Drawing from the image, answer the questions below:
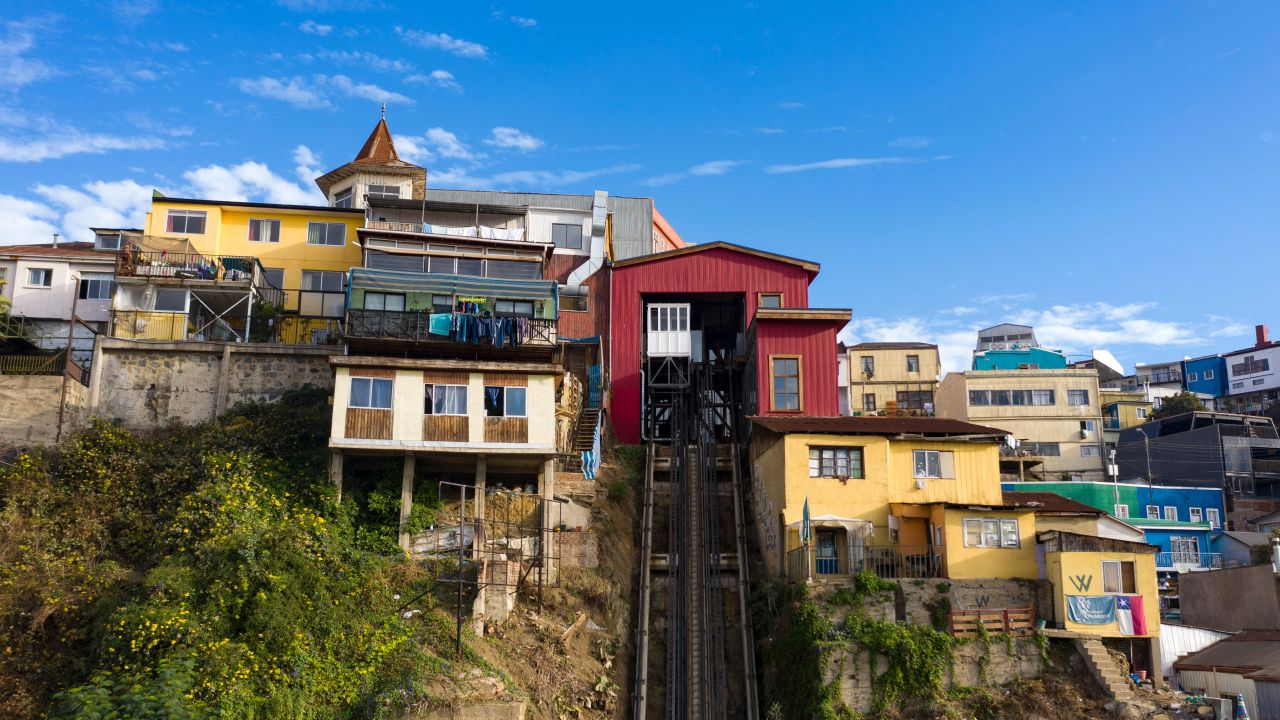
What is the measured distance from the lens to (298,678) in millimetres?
25000

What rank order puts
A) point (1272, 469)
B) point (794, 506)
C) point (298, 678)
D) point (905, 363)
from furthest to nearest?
point (905, 363)
point (1272, 469)
point (794, 506)
point (298, 678)

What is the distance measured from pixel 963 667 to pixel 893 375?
42392 mm

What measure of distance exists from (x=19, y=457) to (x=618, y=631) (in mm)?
18929

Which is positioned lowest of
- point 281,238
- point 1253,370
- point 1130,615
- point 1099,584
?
point 1130,615

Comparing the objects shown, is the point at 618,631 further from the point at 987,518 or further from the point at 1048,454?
the point at 1048,454

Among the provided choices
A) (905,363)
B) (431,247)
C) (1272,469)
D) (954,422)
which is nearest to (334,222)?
(431,247)

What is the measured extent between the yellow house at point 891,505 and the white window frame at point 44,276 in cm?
3062

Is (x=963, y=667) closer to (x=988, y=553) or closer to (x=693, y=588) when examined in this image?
(x=988, y=553)

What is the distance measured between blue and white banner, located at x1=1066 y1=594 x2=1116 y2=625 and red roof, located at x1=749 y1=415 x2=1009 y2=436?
609cm

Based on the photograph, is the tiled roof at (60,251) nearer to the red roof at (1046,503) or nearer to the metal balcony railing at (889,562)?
the metal balcony railing at (889,562)

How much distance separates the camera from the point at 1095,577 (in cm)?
2977

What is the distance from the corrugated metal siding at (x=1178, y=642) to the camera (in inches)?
1238

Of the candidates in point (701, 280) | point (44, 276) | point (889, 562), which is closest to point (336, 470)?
point (889, 562)

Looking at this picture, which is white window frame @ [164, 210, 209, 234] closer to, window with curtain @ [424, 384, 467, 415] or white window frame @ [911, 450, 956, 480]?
window with curtain @ [424, 384, 467, 415]
